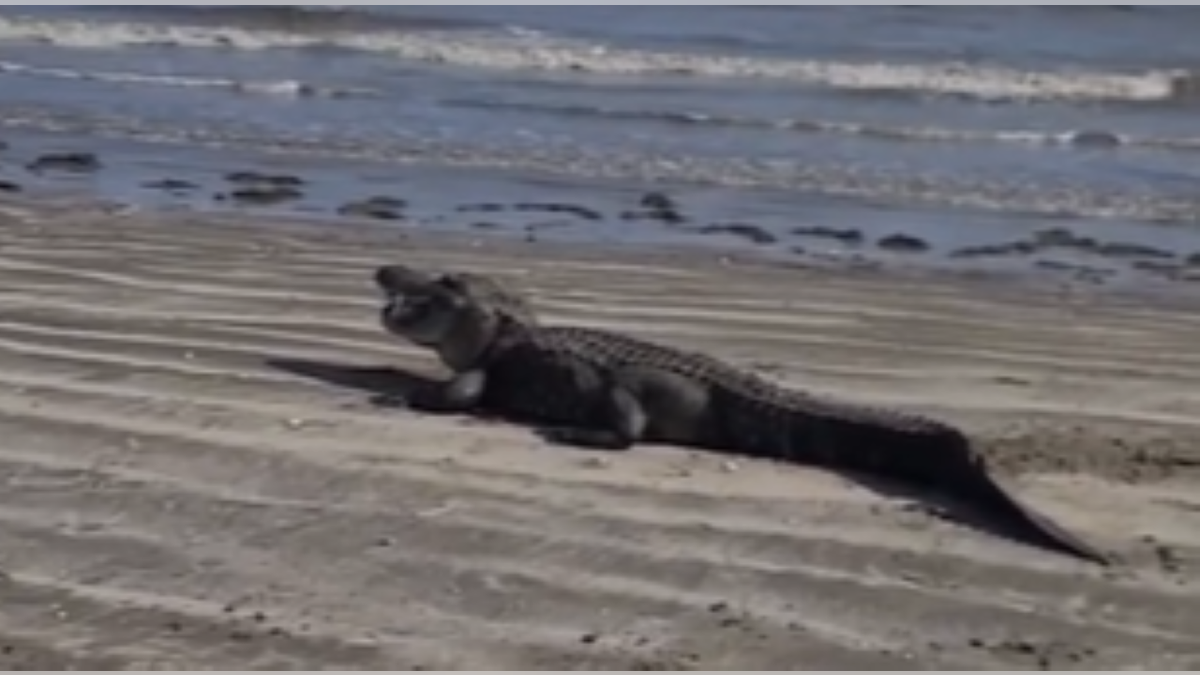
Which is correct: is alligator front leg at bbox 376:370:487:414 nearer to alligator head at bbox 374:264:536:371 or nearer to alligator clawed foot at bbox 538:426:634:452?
alligator head at bbox 374:264:536:371

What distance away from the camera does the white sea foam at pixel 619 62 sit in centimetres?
2694

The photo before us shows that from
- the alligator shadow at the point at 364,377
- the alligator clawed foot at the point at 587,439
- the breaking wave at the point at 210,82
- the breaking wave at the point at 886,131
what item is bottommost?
the breaking wave at the point at 210,82

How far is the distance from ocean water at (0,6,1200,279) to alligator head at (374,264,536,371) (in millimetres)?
4654

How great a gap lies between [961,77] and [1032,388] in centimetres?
2008

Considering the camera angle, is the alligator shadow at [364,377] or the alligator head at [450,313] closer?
the alligator shadow at [364,377]

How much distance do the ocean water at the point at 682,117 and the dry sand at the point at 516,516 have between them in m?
4.27

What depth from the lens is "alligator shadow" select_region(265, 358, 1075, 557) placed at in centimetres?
644

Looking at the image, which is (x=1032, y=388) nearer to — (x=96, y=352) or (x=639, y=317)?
(x=639, y=317)

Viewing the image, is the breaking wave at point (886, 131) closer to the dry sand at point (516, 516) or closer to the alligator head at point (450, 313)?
the dry sand at point (516, 516)

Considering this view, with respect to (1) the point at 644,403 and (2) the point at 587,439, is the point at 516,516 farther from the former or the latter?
(1) the point at 644,403

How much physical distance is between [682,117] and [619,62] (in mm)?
7654

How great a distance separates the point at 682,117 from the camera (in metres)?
22.2

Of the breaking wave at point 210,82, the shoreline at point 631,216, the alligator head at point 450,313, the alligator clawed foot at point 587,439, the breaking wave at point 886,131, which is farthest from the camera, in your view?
the breaking wave at point 210,82

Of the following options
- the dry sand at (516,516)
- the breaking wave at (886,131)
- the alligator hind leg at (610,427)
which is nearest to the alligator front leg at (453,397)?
the dry sand at (516,516)
